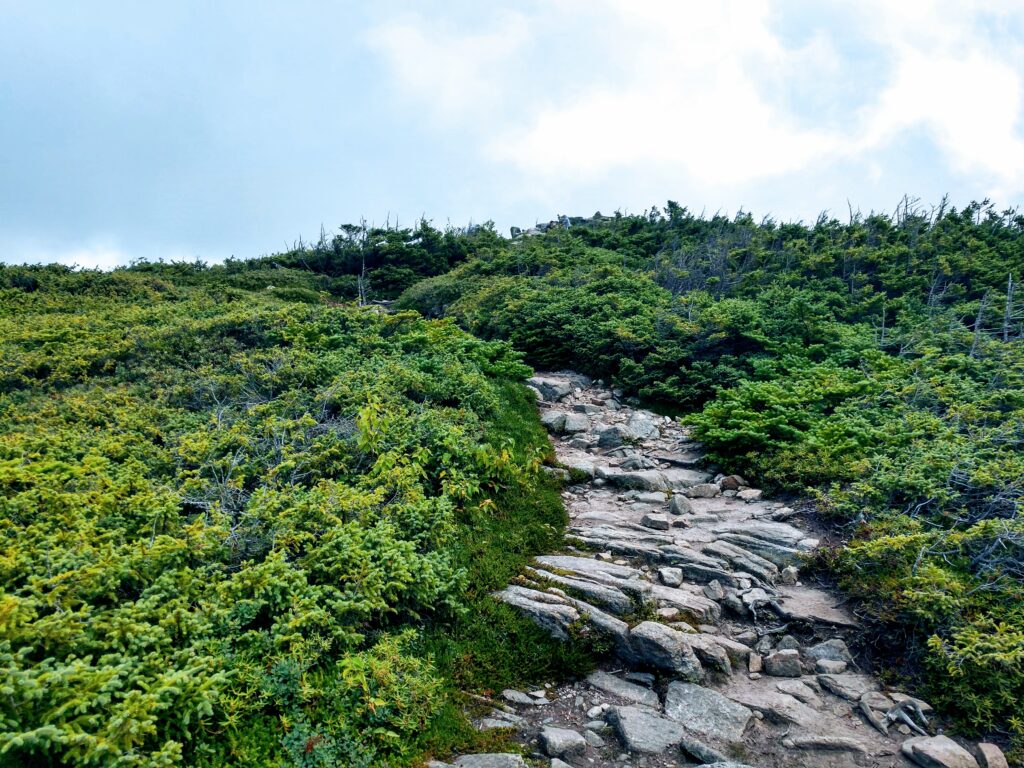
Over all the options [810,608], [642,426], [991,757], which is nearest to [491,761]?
[991,757]

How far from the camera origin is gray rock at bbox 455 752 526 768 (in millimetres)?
4664

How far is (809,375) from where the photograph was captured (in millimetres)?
13070

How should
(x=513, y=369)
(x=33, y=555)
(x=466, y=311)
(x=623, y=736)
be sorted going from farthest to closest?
(x=466, y=311)
(x=513, y=369)
(x=623, y=736)
(x=33, y=555)

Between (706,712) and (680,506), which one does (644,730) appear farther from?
(680,506)

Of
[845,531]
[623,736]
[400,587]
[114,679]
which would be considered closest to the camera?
[114,679]

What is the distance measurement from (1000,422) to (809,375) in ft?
12.0

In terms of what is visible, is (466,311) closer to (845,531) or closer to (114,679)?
(845,531)

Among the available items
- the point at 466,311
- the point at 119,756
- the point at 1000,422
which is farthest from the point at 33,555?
the point at 466,311

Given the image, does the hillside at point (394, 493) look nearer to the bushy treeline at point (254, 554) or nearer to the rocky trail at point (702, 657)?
the bushy treeline at point (254, 554)

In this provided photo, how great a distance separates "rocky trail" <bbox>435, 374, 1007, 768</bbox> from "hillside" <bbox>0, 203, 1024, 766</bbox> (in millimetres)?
312

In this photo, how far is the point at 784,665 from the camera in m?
6.25

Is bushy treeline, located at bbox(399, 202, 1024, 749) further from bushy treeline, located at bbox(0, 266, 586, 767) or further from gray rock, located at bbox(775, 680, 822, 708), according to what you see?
bushy treeline, located at bbox(0, 266, 586, 767)

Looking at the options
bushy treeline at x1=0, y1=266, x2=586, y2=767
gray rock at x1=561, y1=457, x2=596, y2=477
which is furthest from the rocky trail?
gray rock at x1=561, y1=457, x2=596, y2=477

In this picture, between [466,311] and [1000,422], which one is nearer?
[1000,422]
